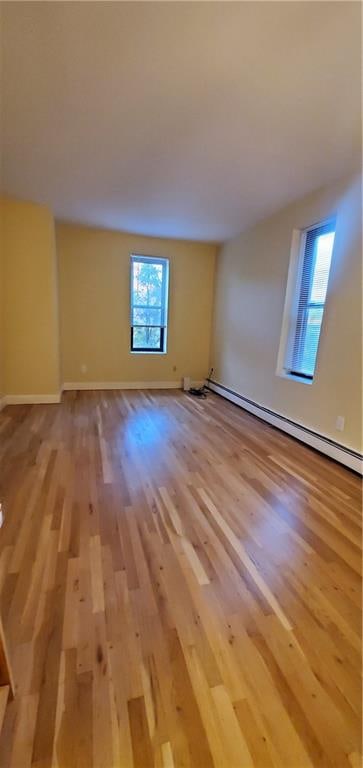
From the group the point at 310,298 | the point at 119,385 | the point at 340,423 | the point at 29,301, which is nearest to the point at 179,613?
the point at 340,423

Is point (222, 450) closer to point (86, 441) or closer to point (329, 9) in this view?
point (86, 441)

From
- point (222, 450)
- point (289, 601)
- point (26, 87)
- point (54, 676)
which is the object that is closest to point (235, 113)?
point (26, 87)

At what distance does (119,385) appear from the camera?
5.07m

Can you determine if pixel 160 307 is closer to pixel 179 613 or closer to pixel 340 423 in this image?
pixel 340 423

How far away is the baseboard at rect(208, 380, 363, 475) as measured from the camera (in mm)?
2537

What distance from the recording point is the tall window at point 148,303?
16.1 ft

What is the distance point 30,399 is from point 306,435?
11.3ft

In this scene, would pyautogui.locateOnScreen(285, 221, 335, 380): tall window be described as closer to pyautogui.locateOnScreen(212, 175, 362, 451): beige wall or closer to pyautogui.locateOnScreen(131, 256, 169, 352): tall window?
pyautogui.locateOnScreen(212, 175, 362, 451): beige wall

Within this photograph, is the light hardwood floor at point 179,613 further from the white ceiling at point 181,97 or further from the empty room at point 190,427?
the white ceiling at point 181,97

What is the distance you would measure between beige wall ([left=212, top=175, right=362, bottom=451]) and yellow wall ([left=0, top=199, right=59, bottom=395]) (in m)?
2.55

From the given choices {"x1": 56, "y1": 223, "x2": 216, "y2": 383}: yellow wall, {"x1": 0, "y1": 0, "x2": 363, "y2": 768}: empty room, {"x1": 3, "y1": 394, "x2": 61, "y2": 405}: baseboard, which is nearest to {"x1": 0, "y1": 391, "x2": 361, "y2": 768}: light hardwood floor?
{"x1": 0, "y1": 0, "x2": 363, "y2": 768}: empty room

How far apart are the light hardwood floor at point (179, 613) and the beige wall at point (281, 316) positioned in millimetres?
775

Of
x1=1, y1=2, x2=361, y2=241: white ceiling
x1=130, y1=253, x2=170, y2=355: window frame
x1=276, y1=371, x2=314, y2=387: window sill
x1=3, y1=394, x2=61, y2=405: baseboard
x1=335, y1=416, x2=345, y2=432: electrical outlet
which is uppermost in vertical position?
x1=1, y1=2, x2=361, y2=241: white ceiling

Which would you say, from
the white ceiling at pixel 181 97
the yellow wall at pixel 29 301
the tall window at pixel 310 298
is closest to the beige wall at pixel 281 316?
the tall window at pixel 310 298
